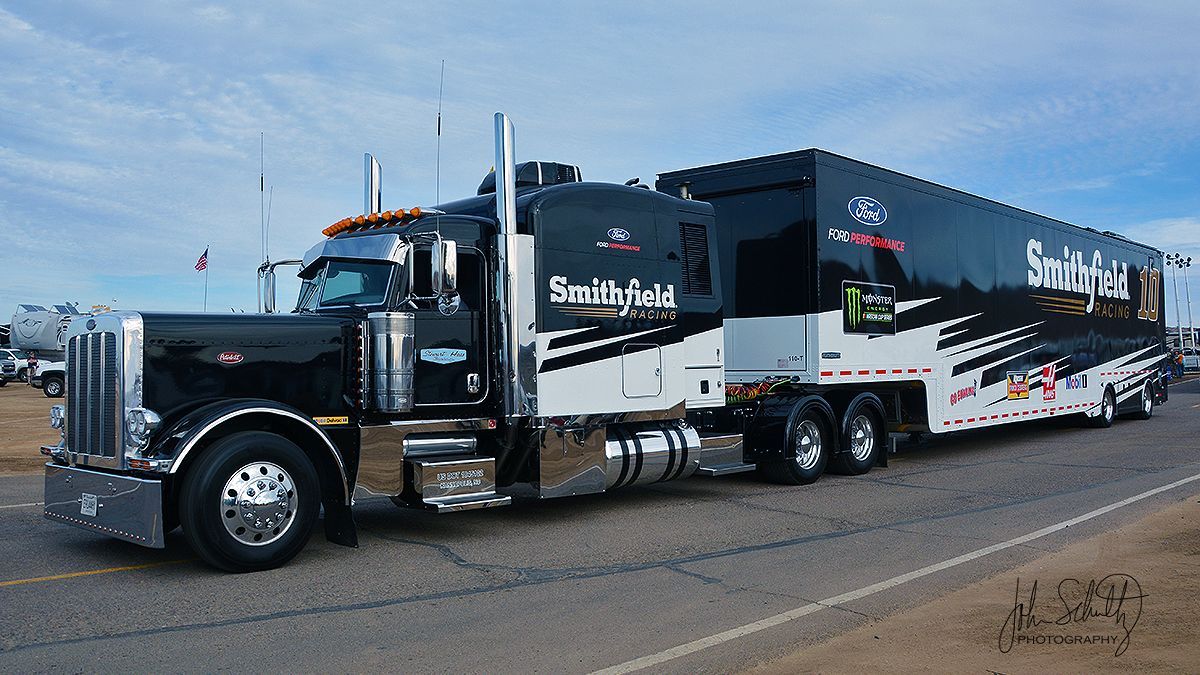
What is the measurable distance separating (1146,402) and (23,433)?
24.0 m

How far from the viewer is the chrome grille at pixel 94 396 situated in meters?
7.43

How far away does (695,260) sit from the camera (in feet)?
36.3

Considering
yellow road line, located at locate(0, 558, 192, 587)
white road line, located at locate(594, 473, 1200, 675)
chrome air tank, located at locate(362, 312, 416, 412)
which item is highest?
chrome air tank, located at locate(362, 312, 416, 412)

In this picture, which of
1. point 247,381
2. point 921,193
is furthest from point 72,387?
point 921,193

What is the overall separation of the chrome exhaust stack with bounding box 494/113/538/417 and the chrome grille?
3242 mm

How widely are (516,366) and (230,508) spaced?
9.63 feet

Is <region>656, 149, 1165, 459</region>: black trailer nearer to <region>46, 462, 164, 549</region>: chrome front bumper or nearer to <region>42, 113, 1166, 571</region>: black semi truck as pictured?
<region>42, 113, 1166, 571</region>: black semi truck

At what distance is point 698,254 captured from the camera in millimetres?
11102

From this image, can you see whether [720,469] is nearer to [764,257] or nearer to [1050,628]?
[764,257]

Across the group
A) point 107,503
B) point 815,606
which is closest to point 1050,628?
point 815,606

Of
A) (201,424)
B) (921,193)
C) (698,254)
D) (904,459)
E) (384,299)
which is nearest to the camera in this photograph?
(201,424)

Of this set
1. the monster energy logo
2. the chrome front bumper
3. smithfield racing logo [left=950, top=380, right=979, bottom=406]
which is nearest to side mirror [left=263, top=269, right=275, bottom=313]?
the chrome front bumper

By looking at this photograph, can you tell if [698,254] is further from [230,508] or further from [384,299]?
[230,508]

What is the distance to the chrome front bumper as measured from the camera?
23.1 ft
